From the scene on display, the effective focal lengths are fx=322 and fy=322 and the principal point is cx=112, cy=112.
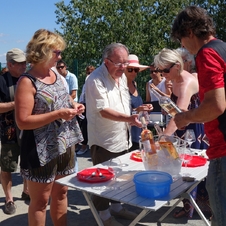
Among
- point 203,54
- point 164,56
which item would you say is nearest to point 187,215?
point 164,56

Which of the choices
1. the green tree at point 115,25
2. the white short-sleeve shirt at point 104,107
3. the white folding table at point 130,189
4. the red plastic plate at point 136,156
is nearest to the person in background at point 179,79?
the white short-sleeve shirt at point 104,107

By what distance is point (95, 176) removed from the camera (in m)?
2.21

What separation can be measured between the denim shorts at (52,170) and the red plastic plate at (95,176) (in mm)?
207

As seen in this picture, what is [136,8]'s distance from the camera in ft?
39.4

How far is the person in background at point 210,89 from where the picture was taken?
1.63 metres

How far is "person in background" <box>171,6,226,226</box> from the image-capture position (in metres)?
1.63

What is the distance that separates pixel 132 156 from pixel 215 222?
A: 1.01 m

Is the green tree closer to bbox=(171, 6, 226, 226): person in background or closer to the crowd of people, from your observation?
the crowd of people

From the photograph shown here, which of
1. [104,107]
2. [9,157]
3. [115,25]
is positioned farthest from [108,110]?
[115,25]

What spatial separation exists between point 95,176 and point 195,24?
117 cm

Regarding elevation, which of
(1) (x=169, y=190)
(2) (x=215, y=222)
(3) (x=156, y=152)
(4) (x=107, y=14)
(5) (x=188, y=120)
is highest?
(4) (x=107, y=14)

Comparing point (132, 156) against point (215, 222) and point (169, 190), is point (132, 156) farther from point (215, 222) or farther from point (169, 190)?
point (215, 222)

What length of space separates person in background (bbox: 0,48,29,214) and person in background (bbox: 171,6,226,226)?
2.11 meters

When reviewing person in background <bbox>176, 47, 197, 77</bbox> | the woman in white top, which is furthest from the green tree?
person in background <bbox>176, 47, 197, 77</bbox>
